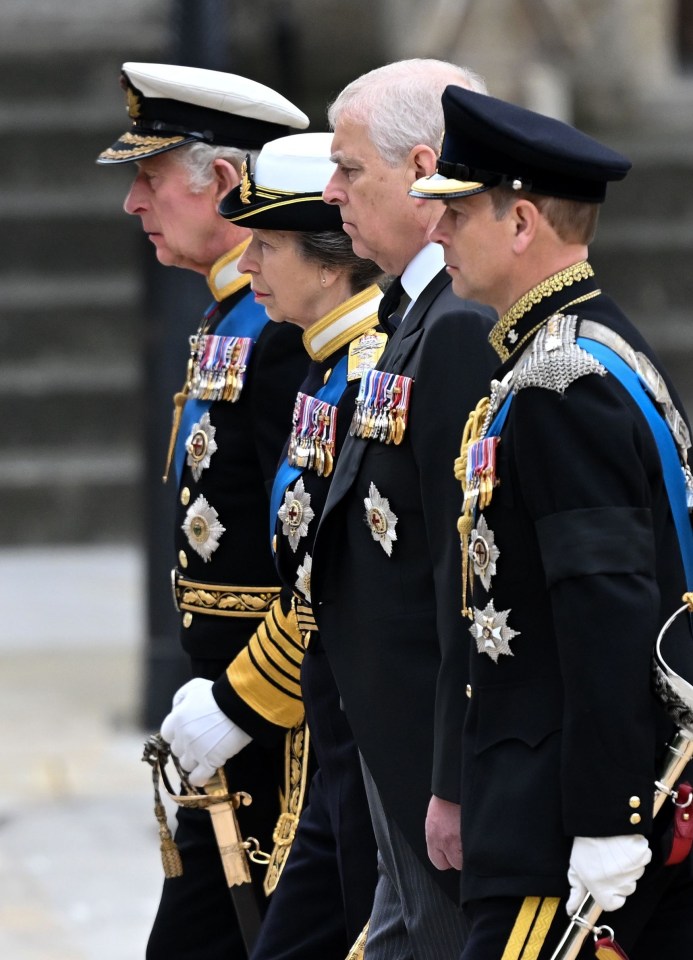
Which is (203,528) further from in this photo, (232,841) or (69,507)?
(69,507)

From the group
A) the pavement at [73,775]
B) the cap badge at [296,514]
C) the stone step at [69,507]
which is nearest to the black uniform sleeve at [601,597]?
the cap badge at [296,514]

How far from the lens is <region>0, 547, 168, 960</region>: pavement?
4.90m

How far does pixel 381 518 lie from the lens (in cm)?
288

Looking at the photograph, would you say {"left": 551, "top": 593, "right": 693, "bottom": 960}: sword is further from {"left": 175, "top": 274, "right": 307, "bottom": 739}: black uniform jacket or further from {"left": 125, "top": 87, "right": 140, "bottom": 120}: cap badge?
{"left": 125, "top": 87, "right": 140, "bottom": 120}: cap badge

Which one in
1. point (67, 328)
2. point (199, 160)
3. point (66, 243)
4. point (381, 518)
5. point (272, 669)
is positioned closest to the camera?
point (381, 518)

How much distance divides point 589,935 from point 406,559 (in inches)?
26.5

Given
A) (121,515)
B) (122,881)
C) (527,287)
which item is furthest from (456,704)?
(121,515)

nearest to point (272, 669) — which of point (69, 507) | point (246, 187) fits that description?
point (246, 187)

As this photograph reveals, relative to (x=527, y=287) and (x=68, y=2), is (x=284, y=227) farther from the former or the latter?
(x=68, y=2)

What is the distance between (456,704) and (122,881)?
2.72 metres

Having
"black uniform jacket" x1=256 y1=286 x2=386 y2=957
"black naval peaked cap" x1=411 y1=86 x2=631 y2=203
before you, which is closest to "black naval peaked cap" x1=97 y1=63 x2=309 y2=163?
"black uniform jacket" x1=256 y1=286 x2=386 y2=957

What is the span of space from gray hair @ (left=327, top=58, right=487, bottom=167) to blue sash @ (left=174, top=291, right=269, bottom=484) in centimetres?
74

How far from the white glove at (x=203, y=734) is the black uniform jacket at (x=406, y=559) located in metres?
0.56

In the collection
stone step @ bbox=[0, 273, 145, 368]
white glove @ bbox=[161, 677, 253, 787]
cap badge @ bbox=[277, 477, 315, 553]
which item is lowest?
stone step @ bbox=[0, 273, 145, 368]
